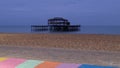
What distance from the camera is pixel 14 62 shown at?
4.89 m

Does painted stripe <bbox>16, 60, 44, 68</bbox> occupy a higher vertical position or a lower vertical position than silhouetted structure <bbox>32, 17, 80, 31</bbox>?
higher

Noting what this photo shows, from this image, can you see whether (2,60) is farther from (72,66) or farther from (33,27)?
(33,27)

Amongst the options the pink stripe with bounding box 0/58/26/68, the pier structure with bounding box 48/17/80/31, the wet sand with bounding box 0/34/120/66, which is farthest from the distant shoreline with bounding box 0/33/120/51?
the pier structure with bounding box 48/17/80/31

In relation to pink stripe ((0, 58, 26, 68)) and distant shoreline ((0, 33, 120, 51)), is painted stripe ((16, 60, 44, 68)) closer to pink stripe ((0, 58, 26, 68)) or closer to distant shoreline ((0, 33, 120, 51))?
pink stripe ((0, 58, 26, 68))

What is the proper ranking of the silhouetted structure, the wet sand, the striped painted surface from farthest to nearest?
the silhouetted structure
the wet sand
the striped painted surface

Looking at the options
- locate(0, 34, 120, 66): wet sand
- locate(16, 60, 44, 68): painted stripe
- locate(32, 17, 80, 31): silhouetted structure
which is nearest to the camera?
locate(16, 60, 44, 68): painted stripe

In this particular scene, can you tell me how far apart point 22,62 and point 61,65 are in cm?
70

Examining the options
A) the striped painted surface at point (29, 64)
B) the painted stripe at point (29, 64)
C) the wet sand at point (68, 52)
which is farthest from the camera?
the wet sand at point (68, 52)

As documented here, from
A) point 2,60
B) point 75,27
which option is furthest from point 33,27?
point 2,60

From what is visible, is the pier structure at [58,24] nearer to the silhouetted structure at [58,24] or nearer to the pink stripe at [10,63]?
the silhouetted structure at [58,24]

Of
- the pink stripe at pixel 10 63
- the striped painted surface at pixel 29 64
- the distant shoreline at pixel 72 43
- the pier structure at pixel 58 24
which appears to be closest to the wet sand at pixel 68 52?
the distant shoreline at pixel 72 43

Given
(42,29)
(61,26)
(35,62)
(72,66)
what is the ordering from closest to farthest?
(72,66) → (35,62) → (61,26) → (42,29)

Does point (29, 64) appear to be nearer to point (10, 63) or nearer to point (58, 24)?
point (10, 63)

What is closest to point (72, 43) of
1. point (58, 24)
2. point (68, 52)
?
point (68, 52)
